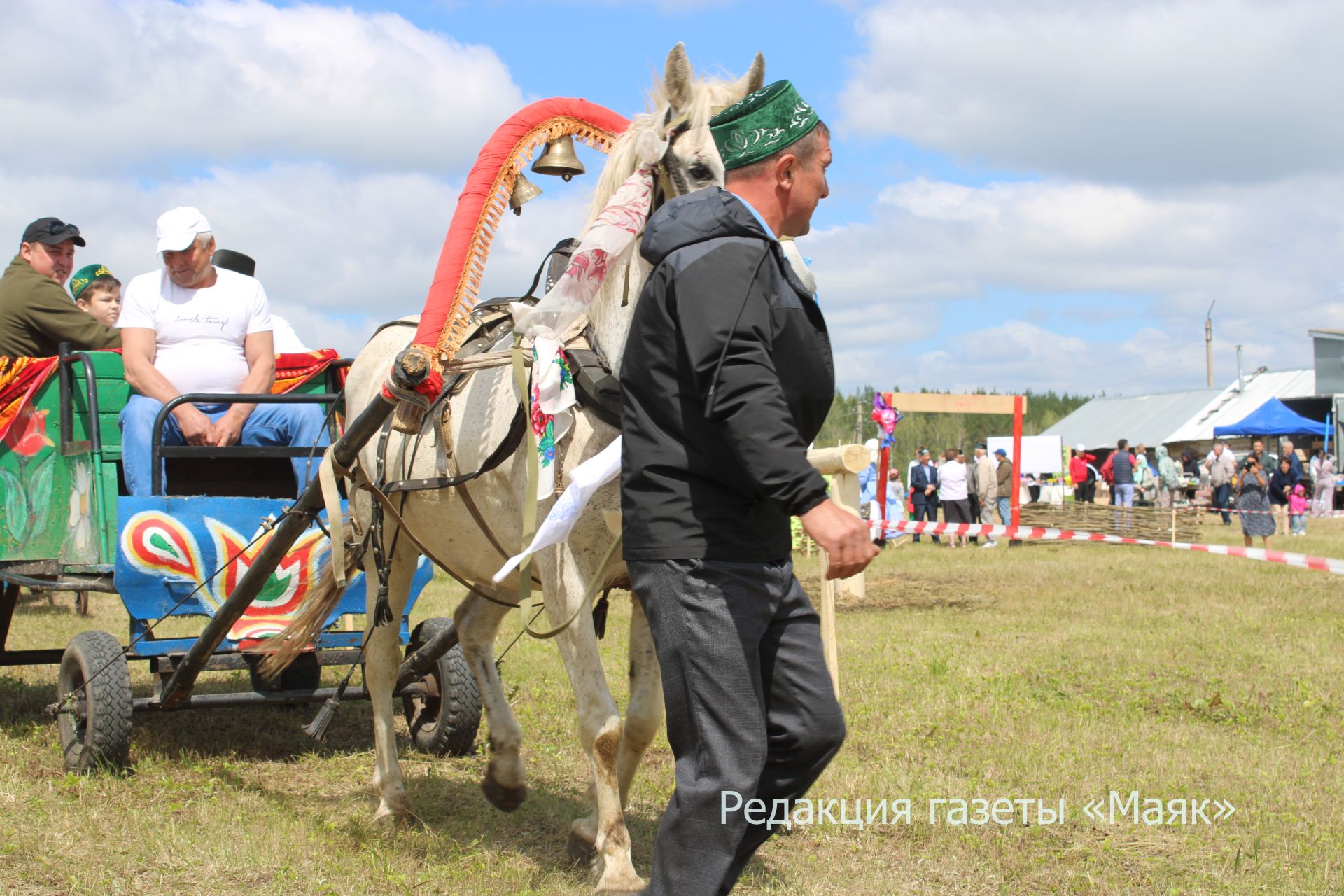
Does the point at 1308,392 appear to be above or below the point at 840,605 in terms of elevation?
above

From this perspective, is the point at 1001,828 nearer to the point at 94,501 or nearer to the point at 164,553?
the point at 164,553

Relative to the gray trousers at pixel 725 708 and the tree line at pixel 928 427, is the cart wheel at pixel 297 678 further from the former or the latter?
the tree line at pixel 928 427

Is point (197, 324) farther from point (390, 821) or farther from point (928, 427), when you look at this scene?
point (928, 427)

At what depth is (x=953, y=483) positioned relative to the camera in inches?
848

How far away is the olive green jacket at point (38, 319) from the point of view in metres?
6.31

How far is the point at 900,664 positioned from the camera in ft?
26.9

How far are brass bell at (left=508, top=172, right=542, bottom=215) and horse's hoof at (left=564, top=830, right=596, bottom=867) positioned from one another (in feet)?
7.44

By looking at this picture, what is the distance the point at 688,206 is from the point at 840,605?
9.77 meters

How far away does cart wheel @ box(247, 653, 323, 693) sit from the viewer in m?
5.82

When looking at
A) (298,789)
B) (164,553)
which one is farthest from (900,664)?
(164,553)

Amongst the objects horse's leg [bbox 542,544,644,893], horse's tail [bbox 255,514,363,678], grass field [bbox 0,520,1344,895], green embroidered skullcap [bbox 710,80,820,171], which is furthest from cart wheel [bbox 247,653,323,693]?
green embroidered skullcap [bbox 710,80,820,171]

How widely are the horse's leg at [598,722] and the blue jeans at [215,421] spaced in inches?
89.8

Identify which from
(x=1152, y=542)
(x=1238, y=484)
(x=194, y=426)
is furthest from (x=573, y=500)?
(x=1238, y=484)

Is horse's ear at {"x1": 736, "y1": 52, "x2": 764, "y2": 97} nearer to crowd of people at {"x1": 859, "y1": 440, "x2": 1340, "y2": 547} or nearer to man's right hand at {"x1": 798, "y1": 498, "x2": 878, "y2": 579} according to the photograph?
man's right hand at {"x1": 798, "y1": 498, "x2": 878, "y2": 579}
